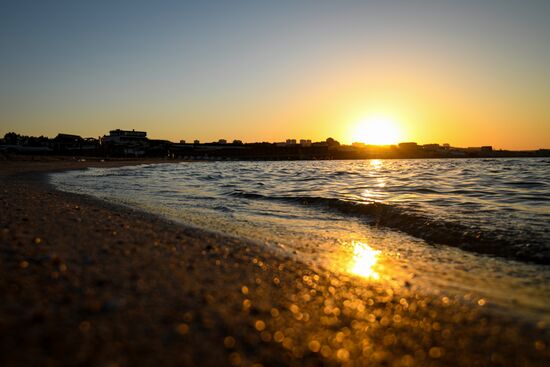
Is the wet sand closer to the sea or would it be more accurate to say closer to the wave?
the sea

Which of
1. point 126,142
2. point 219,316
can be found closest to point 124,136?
point 126,142

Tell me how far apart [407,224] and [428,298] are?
571cm

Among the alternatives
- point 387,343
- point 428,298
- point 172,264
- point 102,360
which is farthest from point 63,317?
point 428,298

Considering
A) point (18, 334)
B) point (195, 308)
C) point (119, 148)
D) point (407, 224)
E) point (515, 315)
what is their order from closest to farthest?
point (18, 334) < point (195, 308) < point (515, 315) < point (407, 224) < point (119, 148)

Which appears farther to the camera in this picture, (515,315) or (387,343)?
(515,315)

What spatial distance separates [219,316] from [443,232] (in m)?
6.81

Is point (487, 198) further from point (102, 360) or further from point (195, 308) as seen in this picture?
point (102, 360)

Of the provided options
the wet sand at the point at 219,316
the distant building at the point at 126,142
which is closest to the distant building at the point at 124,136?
the distant building at the point at 126,142

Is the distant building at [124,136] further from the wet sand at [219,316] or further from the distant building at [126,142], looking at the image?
the wet sand at [219,316]

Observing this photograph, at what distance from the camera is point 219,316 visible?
2.99 meters

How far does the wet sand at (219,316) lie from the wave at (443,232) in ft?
10.9

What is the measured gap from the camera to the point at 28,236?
204 inches

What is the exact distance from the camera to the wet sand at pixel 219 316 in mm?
2428

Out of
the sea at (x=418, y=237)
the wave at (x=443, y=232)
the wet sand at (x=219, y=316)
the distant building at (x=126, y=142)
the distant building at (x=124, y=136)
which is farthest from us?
the distant building at (x=124, y=136)
